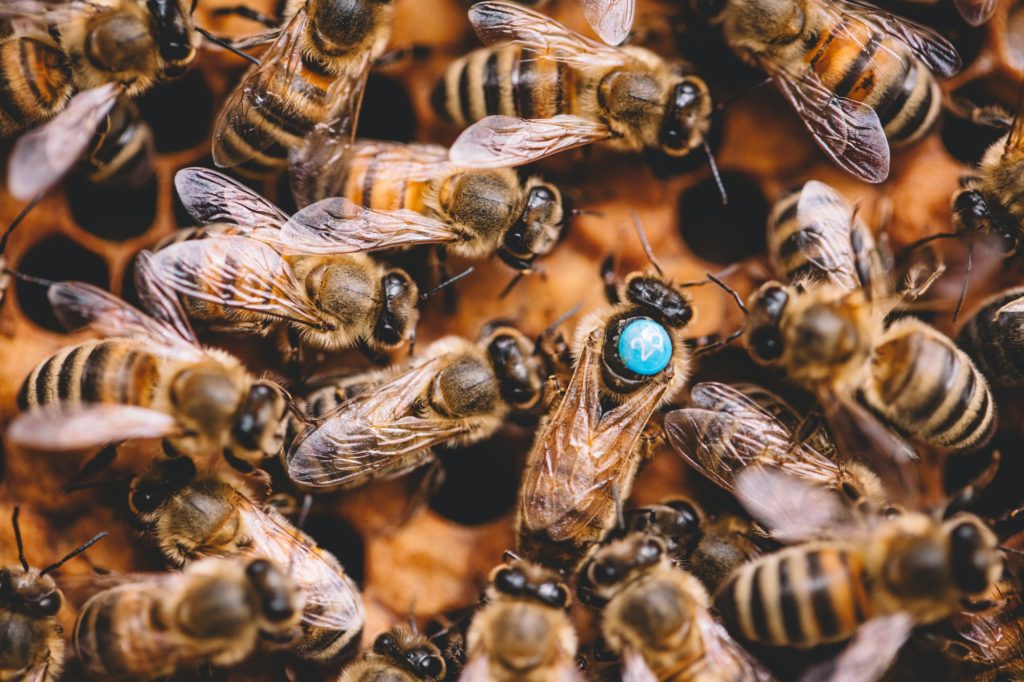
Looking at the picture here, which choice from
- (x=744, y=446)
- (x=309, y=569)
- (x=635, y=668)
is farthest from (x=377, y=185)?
(x=635, y=668)

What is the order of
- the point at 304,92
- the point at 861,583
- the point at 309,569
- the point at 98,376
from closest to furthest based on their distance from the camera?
Answer: the point at 861,583, the point at 98,376, the point at 309,569, the point at 304,92

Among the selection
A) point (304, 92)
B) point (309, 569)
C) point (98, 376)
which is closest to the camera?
point (98, 376)

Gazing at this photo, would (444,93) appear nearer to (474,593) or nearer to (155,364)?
(155,364)

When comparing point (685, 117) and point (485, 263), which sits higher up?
point (685, 117)

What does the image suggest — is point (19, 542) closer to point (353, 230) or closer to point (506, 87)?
point (353, 230)

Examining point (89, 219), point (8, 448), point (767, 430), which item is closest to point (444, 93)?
point (89, 219)

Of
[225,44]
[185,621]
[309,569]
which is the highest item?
[225,44]

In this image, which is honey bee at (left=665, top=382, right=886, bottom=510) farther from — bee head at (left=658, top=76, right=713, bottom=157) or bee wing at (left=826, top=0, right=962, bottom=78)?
bee wing at (left=826, top=0, right=962, bottom=78)

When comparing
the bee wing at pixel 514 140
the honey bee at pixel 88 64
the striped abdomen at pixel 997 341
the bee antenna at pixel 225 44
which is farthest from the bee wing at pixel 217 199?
the striped abdomen at pixel 997 341
